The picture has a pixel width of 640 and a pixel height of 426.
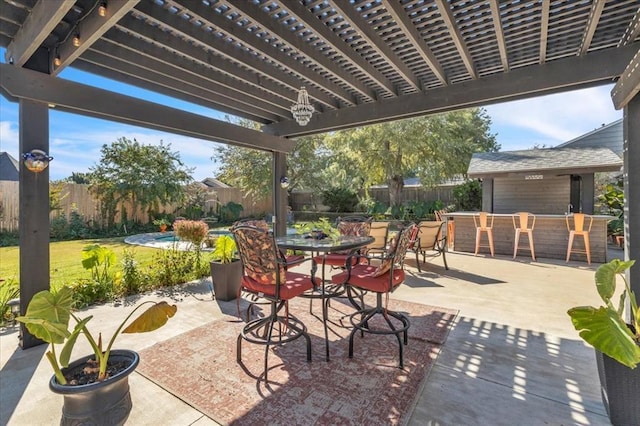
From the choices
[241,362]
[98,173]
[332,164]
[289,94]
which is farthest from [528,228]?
[98,173]

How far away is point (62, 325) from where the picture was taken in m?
1.62

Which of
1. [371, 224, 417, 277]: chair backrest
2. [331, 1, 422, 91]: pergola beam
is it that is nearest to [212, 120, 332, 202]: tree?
[331, 1, 422, 91]: pergola beam

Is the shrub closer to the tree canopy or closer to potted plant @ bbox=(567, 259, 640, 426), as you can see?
the tree canopy

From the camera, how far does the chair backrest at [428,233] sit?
18.9 ft

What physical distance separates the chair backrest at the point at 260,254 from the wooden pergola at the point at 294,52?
1.69 meters

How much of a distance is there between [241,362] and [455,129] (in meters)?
14.4

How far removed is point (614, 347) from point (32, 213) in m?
4.38

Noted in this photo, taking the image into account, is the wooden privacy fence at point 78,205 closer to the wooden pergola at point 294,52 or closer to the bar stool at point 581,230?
the wooden pergola at point 294,52

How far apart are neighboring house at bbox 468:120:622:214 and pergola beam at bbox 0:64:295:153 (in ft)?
22.7

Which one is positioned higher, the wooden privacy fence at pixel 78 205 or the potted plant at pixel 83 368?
the wooden privacy fence at pixel 78 205

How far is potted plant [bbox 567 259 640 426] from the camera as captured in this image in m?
1.49

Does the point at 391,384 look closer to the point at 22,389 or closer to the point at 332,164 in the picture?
the point at 22,389

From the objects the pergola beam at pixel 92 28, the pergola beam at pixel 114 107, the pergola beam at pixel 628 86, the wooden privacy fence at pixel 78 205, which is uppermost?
the pergola beam at pixel 92 28

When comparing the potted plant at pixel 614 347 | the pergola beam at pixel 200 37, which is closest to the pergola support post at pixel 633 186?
the potted plant at pixel 614 347
